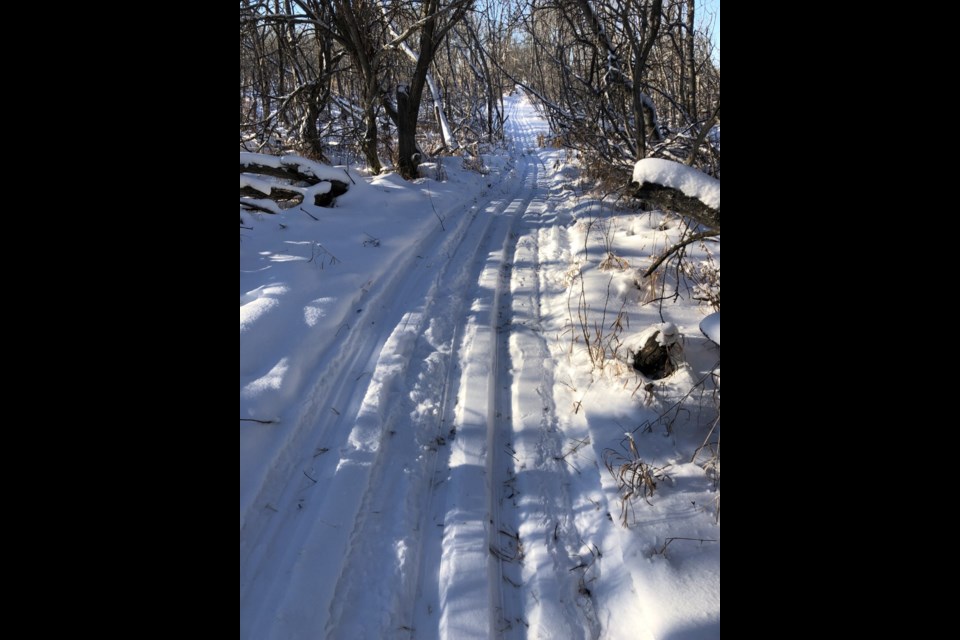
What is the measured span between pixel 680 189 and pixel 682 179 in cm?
5

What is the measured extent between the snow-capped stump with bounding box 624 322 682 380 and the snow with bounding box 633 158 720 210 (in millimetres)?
807

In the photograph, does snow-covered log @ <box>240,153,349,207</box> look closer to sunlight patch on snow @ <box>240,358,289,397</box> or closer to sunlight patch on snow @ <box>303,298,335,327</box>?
sunlight patch on snow @ <box>303,298,335,327</box>

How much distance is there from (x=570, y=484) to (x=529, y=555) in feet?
1.54

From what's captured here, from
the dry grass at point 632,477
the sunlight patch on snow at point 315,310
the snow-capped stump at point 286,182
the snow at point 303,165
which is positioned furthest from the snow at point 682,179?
the snow at point 303,165

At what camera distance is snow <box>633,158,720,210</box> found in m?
2.71

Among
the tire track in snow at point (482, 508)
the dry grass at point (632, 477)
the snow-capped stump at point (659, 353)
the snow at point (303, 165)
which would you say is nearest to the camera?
the tire track in snow at point (482, 508)

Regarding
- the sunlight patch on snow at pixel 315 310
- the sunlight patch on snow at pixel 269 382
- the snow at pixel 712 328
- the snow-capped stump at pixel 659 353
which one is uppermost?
the snow at pixel 712 328

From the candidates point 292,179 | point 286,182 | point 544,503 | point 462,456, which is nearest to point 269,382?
point 462,456

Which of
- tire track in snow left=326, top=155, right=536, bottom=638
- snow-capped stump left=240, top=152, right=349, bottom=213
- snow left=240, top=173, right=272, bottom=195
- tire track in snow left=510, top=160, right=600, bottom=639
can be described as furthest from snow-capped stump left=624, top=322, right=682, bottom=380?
snow left=240, top=173, right=272, bottom=195

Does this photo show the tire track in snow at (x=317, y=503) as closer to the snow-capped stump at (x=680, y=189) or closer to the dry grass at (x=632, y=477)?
the dry grass at (x=632, y=477)

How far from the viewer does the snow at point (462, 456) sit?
1.93 m

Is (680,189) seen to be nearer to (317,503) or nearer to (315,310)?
(317,503)

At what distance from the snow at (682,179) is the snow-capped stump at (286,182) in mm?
5070
